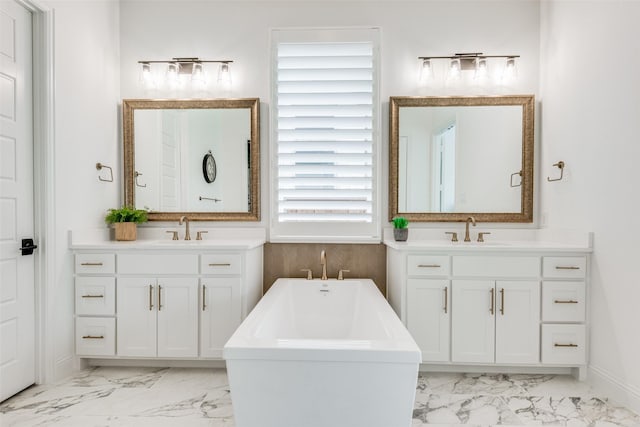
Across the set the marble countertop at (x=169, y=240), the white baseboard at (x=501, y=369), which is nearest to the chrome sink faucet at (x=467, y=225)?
the white baseboard at (x=501, y=369)

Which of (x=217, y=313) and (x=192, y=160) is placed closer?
(x=217, y=313)

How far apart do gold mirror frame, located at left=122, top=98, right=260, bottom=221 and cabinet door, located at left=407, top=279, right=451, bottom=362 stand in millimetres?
1355

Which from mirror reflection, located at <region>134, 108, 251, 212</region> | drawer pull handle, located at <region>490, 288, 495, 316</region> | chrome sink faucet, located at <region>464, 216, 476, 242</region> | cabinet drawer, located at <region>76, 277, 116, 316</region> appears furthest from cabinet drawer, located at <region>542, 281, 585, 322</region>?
cabinet drawer, located at <region>76, 277, 116, 316</region>

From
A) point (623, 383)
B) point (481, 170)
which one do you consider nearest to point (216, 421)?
point (623, 383)

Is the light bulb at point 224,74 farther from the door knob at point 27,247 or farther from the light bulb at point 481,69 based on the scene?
A: the light bulb at point 481,69

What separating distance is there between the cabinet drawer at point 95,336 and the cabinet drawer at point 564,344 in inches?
112

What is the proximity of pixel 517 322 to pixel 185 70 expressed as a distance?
3065 mm

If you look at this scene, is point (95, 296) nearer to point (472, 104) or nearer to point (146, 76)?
point (146, 76)

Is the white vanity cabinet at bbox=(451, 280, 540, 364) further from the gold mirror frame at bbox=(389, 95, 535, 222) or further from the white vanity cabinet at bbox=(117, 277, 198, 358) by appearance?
the white vanity cabinet at bbox=(117, 277, 198, 358)

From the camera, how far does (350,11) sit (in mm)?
3154

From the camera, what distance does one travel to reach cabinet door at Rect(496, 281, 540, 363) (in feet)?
8.43

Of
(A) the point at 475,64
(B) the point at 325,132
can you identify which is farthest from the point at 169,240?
(A) the point at 475,64

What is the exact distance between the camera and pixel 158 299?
2650 millimetres

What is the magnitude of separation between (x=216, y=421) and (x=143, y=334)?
0.92m
